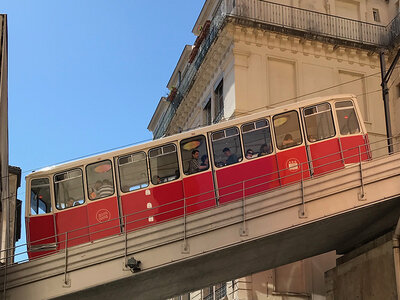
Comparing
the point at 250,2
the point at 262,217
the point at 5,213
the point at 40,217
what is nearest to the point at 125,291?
the point at 40,217

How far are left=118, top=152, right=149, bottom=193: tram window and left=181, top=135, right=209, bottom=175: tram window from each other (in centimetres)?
110

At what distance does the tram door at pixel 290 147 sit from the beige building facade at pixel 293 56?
7.02m

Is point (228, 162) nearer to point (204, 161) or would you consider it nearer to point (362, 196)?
point (204, 161)

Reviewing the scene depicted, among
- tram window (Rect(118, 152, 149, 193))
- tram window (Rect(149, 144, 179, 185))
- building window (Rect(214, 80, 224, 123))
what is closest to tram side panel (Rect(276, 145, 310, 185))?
tram window (Rect(149, 144, 179, 185))

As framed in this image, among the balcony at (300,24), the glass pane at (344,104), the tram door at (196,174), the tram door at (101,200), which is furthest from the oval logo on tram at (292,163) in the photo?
the balcony at (300,24)

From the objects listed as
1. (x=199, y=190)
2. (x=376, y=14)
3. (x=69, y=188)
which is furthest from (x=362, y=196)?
(x=376, y=14)

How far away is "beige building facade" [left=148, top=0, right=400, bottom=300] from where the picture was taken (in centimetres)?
2484

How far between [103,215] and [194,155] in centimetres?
A: 291

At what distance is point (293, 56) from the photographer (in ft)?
85.1

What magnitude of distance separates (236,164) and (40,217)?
5.44 meters

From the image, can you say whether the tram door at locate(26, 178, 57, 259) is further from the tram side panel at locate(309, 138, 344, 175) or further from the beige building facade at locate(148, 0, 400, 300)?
the beige building facade at locate(148, 0, 400, 300)

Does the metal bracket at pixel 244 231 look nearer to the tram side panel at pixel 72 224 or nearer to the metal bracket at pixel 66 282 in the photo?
the tram side panel at pixel 72 224

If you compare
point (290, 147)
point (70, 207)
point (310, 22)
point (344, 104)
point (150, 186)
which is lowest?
point (70, 207)

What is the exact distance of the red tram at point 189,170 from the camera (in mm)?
16391
